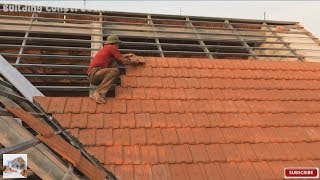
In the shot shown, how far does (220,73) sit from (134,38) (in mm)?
2385

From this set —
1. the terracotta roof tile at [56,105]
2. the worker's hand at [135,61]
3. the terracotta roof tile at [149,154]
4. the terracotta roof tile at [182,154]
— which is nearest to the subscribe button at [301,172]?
the terracotta roof tile at [182,154]

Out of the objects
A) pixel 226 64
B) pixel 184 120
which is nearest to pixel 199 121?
pixel 184 120

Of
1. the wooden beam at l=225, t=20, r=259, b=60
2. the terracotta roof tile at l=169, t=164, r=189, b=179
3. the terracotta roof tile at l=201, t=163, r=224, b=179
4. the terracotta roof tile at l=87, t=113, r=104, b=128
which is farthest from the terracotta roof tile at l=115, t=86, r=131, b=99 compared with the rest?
the wooden beam at l=225, t=20, r=259, b=60

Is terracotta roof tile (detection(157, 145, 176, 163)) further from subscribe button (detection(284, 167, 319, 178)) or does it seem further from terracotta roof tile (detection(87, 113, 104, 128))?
subscribe button (detection(284, 167, 319, 178))

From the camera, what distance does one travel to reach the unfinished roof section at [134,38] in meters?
6.02

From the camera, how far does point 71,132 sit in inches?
166

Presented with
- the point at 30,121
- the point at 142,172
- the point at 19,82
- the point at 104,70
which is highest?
the point at 104,70

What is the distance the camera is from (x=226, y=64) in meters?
6.10

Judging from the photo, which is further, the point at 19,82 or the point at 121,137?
the point at 19,82

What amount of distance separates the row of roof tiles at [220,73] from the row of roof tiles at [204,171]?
6.07 feet

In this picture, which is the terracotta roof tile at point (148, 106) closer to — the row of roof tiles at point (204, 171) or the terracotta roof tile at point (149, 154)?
the terracotta roof tile at point (149, 154)

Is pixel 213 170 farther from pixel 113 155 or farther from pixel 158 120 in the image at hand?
pixel 113 155

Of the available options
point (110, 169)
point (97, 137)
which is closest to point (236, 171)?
point (110, 169)

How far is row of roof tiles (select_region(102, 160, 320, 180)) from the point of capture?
3928 mm
